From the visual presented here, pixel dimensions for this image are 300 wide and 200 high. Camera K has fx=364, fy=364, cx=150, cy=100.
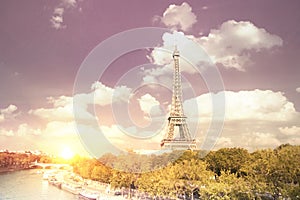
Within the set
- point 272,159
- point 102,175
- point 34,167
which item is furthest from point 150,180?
point 34,167

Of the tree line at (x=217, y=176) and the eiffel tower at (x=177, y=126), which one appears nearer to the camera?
the tree line at (x=217, y=176)

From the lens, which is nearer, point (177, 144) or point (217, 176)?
point (217, 176)

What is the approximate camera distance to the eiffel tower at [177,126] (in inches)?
842

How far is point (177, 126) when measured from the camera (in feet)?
72.6

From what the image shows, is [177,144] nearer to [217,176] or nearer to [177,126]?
[177,126]

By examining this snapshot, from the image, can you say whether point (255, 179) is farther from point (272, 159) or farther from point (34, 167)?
point (34, 167)

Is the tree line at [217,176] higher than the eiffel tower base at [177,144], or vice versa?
the eiffel tower base at [177,144]

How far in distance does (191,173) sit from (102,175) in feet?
24.3

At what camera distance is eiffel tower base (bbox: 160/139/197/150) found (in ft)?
69.6

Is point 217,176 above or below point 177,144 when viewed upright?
below

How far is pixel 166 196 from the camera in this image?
1138 cm

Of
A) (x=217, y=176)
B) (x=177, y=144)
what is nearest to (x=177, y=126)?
(x=177, y=144)

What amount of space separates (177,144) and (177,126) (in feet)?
4.19

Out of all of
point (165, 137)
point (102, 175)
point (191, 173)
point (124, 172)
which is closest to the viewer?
point (191, 173)
